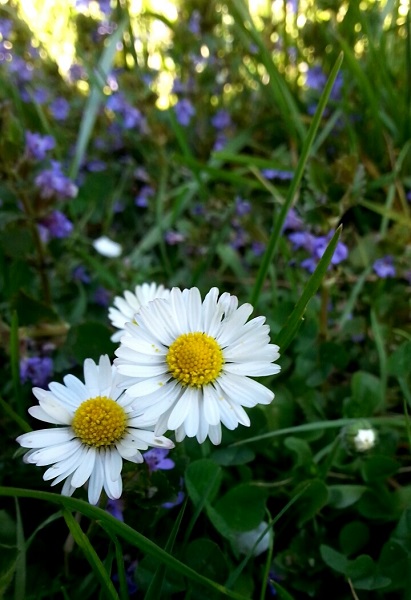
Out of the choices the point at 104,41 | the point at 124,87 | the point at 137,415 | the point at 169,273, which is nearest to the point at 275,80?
the point at 169,273

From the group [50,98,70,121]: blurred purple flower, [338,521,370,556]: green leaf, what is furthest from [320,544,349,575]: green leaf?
[50,98,70,121]: blurred purple flower

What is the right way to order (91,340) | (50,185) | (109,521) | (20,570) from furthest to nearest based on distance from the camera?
1. (50,185)
2. (91,340)
3. (20,570)
4. (109,521)

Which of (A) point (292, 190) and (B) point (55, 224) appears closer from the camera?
(A) point (292, 190)

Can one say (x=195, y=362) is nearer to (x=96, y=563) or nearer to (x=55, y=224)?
(x=96, y=563)

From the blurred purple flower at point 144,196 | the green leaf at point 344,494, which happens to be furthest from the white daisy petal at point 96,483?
the blurred purple flower at point 144,196

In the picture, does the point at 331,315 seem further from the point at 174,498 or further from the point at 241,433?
the point at 174,498

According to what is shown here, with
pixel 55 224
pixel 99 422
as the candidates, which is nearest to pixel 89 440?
pixel 99 422

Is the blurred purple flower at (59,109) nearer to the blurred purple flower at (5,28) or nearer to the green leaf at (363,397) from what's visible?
the blurred purple flower at (5,28)
